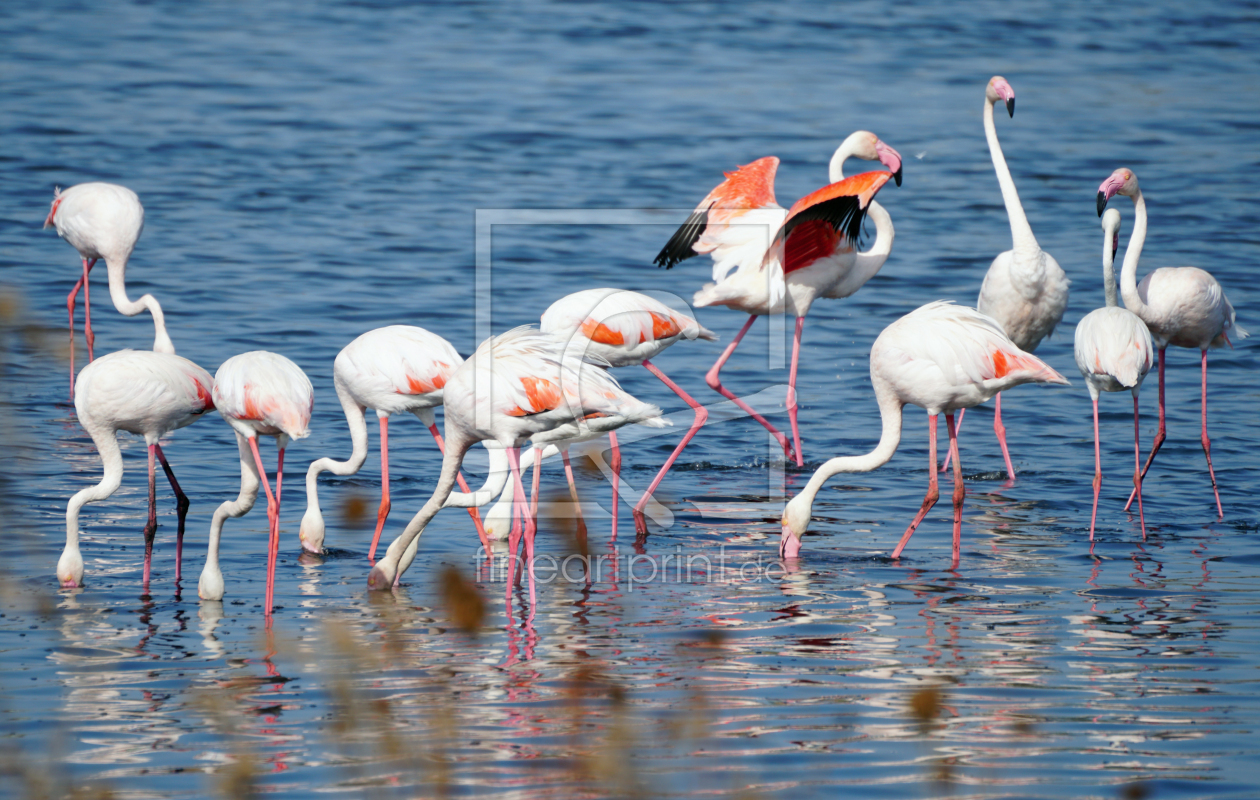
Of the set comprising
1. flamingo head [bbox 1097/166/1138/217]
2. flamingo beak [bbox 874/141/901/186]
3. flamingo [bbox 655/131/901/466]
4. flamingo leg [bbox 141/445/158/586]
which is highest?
flamingo beak [bbox 874/141/901/186]

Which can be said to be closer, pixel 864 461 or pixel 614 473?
pixel 864 461

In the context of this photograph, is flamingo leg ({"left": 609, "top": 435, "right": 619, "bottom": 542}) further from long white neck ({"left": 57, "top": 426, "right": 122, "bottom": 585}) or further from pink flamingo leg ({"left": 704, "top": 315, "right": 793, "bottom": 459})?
long white neck ({"left": 57, "top": 426, "right": 122, "bottom": 585})

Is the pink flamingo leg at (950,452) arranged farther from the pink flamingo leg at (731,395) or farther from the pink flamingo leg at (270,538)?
the pink flamingo leg at (270,538)

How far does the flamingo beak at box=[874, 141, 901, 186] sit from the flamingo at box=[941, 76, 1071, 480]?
46 cm

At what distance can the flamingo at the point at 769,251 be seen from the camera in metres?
6.96

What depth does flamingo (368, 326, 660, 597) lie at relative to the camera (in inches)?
202

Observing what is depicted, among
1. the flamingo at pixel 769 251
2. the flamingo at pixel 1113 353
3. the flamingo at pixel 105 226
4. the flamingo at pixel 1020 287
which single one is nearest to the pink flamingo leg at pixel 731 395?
the flamingo at pixel 769 251

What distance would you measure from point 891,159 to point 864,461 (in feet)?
5.68

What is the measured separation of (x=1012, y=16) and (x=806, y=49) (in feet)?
11.6

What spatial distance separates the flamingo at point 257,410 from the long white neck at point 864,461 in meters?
1.87

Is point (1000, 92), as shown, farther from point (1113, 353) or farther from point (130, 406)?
point (130, 406)

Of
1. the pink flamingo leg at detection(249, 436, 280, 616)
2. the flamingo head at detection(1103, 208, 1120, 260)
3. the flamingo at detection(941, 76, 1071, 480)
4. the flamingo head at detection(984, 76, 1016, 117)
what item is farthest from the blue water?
the flamingo head at detection(984, 76, 1016, 117)

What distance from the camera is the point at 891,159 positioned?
7.02 meters

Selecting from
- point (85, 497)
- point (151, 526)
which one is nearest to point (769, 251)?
point (151, 526)
